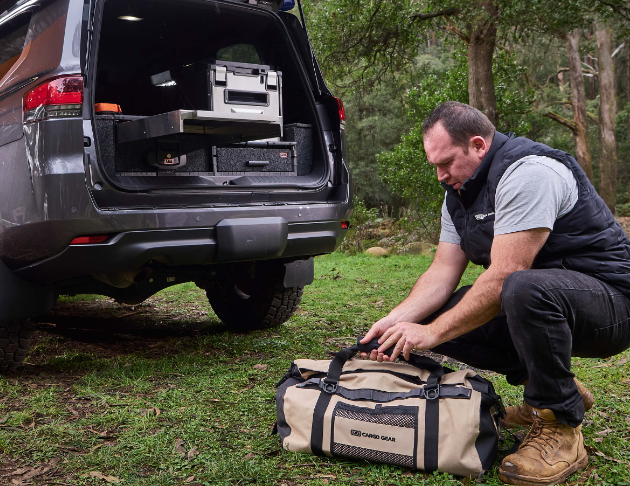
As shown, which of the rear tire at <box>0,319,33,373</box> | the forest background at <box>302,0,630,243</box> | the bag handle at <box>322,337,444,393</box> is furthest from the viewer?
the forest background at <box>302,0,630,243</box>

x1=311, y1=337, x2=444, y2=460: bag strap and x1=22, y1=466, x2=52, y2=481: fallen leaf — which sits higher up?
x1=311, y1=337, x2=444, y2=460: bag strap

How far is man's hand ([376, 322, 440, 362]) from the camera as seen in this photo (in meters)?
2.08

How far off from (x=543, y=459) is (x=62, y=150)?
224 centimetres

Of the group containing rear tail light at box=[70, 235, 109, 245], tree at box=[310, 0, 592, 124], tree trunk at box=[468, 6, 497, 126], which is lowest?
rear tail light at box=[70, 235, 109, 245]

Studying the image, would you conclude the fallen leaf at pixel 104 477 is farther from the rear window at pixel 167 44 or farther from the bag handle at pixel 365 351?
the rear window at pixel 167 44

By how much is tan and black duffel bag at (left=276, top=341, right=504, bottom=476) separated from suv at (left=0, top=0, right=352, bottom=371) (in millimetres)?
1054

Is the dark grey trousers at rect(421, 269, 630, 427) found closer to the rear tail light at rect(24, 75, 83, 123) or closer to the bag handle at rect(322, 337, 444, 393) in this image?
the bag handle at rect(322, 337, 444, 393)

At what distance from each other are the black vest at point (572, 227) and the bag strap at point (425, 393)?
1.68 ft

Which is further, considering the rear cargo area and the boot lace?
the rear cargo area

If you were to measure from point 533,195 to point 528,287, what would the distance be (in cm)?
31

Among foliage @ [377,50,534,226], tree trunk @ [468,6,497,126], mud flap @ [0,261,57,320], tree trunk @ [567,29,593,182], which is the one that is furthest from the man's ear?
tree trunk @ [567,29,593,182]

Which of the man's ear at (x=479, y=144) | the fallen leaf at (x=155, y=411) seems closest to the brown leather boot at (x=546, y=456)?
the man's ear at (x=479, y=144)

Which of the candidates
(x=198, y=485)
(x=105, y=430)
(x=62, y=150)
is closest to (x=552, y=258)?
(x=198, y=485)

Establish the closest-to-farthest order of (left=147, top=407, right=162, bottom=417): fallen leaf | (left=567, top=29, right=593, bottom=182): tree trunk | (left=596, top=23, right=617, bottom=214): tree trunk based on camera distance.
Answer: (left=147, top=407, right=162, bottom=417): fallen leaf → (left=567, top=29, right=593, bottom=182): tree trunk → (left=596, top=23, right=617, bottom=214): tree trunk
